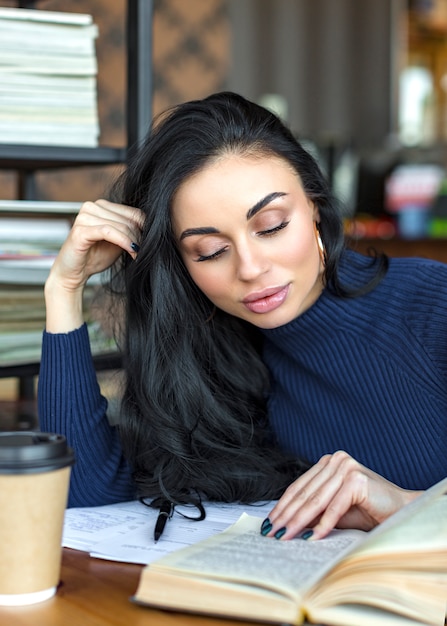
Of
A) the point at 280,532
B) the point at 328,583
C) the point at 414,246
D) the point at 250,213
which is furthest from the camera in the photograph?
the point at 414,246

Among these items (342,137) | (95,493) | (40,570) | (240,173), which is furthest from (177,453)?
(342,137)

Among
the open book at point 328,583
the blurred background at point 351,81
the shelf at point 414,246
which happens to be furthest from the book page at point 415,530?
the shelf at point 414,246

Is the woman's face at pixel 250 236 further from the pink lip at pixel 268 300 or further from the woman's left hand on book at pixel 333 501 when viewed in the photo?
the woman's left hand on book at pixel 333 501

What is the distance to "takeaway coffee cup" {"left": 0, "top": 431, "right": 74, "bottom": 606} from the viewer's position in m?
0.75

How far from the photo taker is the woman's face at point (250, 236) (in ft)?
4.01

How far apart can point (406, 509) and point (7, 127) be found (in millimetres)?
1128

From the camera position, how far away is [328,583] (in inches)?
Result: 29.1

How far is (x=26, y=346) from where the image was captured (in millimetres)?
1703

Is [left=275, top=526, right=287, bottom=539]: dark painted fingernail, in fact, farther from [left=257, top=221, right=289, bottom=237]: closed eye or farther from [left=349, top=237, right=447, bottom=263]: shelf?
[left=349, top=237, right=447, bottom=263]: shelf

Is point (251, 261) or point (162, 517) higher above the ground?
point (251, 261)

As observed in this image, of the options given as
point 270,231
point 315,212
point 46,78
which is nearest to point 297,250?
point 270,231

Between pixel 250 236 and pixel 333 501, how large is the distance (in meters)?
0.42

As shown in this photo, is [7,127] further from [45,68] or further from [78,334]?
[78,334]

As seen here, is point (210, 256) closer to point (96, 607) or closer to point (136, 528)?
point (136, 528)
